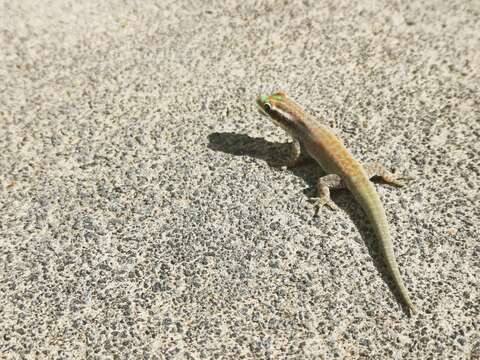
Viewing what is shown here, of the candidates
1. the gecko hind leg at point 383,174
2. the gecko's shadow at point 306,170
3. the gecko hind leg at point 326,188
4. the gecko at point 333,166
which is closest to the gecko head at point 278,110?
the gecko at point 333,166

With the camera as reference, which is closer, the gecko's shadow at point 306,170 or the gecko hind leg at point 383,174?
the gecko's shadow at point 306,170

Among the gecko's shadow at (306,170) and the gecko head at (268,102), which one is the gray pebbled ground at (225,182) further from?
the gecko head at (268,102)

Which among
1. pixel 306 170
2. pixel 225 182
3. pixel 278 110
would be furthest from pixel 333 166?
pixel 225 182

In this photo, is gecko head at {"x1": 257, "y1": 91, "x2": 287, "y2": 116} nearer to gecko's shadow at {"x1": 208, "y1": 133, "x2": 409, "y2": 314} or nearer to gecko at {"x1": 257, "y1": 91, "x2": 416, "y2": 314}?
gecko at {"x1": 257, "y1": 91, "x2": 416, "y2": 314}

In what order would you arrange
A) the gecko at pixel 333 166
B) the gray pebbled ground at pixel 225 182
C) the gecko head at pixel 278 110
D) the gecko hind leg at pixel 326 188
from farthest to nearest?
1. the gecko head at pixel 278 110
2. the gecko hind leg at pixel 326 188
3. the gecko at pixel 333 166
4. the gray pebbled ground at pixel 225 182

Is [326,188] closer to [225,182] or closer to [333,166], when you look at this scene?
[333,166]

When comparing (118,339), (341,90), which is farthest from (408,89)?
(118,339)
